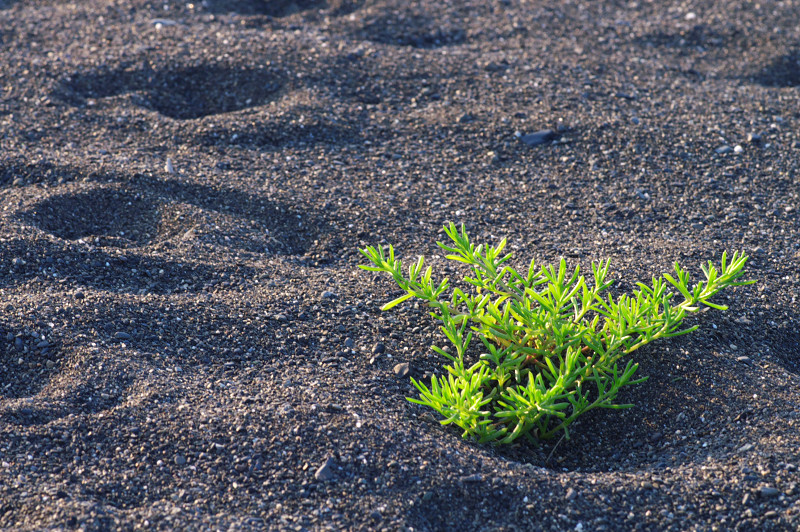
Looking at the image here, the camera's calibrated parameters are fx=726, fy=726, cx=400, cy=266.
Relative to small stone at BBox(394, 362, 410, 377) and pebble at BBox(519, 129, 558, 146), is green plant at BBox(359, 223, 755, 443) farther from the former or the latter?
pebble at BBox(519, 129, 558, 146)

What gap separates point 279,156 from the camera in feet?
12.1

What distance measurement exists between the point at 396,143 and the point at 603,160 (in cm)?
106

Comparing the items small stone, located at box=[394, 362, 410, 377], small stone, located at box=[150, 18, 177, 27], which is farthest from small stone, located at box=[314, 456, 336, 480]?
small stone, located at box=[150, 18, 177, 27]

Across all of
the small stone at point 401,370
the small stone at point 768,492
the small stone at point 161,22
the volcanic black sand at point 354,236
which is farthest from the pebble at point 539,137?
the small stone at point 161,22

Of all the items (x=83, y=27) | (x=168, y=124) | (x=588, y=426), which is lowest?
(x=588, y=426)

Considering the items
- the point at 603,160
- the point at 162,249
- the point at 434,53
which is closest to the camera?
the point at 162,249

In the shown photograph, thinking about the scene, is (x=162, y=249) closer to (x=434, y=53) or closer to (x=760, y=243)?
(x=434, y=53)

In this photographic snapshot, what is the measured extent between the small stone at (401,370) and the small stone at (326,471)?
44cm

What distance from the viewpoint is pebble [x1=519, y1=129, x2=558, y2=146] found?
3.80 metres

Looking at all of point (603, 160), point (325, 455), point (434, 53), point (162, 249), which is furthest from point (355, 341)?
point (434, 53)

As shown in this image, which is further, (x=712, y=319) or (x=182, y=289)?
(x=182, y=289)

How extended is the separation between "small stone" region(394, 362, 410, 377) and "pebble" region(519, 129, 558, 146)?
1754 millimetres

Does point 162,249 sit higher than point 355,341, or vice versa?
point 162,249

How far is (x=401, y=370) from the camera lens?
2484mm
